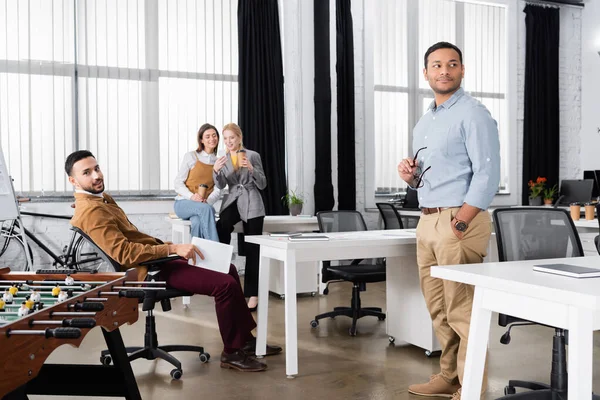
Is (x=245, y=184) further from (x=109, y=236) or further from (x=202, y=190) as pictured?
(x=109, y=236)

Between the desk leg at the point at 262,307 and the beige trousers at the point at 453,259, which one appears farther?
the desk leg at the point at 262,307

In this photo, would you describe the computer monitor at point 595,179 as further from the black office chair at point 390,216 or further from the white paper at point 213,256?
the white paper at point 213,256

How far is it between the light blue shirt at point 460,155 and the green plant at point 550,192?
5.32m

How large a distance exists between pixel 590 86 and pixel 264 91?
4473mm

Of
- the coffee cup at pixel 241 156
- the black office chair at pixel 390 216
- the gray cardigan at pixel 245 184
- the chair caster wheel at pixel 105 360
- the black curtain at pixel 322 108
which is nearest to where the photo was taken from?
the chair caster wheel at pixel 105 360

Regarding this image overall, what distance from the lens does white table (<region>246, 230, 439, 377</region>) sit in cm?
316

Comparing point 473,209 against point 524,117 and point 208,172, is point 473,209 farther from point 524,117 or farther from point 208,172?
point 524,117

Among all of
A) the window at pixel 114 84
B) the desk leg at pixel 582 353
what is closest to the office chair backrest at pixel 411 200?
the window at pixel 114 84

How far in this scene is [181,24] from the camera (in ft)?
21.6

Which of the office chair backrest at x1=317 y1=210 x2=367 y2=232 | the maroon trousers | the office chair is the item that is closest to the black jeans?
the office chair backrest at x1=317 y1=210 x2=367 y2=232

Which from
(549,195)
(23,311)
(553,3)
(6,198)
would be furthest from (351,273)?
(553,3)

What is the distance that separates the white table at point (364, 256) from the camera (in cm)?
316

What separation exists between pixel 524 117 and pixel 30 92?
230 inches

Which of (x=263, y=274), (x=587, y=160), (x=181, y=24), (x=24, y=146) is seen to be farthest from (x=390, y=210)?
(x=587, y=160)
